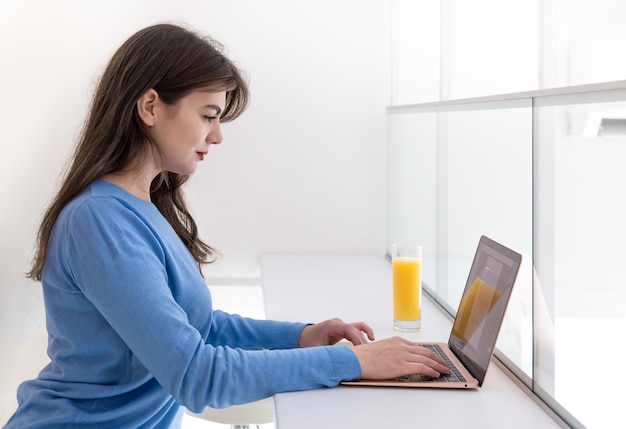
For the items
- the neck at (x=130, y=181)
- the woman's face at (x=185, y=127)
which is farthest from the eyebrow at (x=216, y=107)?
the neck at (x=130, y=181)

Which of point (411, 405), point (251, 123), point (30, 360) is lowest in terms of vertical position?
point (30, 360)

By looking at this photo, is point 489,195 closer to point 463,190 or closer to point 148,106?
point 463,190

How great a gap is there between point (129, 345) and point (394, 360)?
0.34 metres

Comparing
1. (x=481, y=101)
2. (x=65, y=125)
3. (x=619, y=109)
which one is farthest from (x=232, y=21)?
(x=619, y=109)

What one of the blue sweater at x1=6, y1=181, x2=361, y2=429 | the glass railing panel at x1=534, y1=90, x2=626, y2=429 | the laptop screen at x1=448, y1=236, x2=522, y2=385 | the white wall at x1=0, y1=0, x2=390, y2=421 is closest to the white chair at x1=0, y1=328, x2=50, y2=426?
the white wall at x1=0, y1=0, x2=390, y2=421

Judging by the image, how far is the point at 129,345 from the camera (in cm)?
96

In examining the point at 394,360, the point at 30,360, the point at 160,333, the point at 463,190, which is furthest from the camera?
the point at 30,360

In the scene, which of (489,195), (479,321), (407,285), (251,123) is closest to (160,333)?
(479,321)

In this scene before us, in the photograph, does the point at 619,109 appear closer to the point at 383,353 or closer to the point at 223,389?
the point at 383,353

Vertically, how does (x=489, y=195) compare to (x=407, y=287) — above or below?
above

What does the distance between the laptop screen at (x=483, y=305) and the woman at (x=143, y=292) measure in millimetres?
61

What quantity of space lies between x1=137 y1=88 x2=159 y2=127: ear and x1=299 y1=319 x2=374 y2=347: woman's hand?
1.27 feet

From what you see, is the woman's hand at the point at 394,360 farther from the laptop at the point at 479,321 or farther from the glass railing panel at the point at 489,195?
the glass railing panel at the point at 489,195

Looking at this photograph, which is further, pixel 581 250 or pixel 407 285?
pixel 407 285
